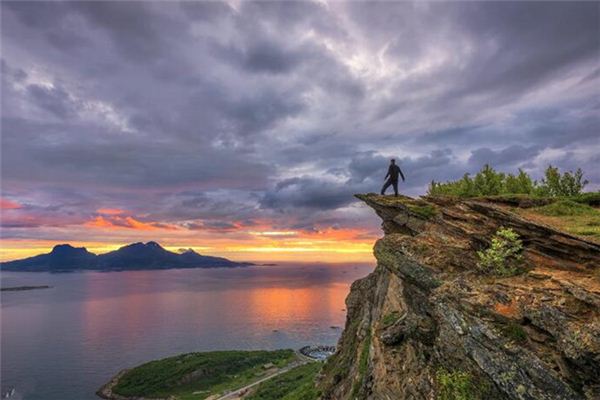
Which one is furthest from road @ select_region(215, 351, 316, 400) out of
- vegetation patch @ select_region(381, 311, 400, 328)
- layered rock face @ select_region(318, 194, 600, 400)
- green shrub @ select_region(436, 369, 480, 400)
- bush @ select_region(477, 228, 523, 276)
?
bush @ select_region(477, 228, 523, 276)

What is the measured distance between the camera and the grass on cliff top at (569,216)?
2248cm

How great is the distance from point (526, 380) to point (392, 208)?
21.9 m

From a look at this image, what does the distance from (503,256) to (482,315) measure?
4710 millimetres

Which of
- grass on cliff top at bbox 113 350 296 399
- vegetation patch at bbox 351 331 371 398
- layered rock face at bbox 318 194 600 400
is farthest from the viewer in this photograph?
grass on cliff top at bbox 113 350 296 399

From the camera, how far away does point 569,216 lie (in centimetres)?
2675

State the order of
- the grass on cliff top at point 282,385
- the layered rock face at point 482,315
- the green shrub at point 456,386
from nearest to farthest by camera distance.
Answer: the layered rock face at point 482,315
the green shrub at point 456,386
the grass on cliff top at point 282,385

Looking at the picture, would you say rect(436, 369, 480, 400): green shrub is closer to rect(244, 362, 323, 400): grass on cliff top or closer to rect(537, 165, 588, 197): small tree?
rect(537, 165, 588, 197): small tree

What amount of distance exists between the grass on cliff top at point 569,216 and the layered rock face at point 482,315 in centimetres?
236

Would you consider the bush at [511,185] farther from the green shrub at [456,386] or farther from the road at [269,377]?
the road at [269,377]

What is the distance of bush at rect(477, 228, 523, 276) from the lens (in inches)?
823

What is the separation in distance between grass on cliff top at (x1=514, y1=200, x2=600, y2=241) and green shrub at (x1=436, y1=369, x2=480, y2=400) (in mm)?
11115

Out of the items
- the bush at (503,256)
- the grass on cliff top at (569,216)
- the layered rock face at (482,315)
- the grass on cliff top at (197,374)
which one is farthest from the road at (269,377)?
the bush at (503,256)

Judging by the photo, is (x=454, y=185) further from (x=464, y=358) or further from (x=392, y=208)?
(x=464, y=358)

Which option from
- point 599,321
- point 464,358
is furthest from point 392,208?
point 599,321
